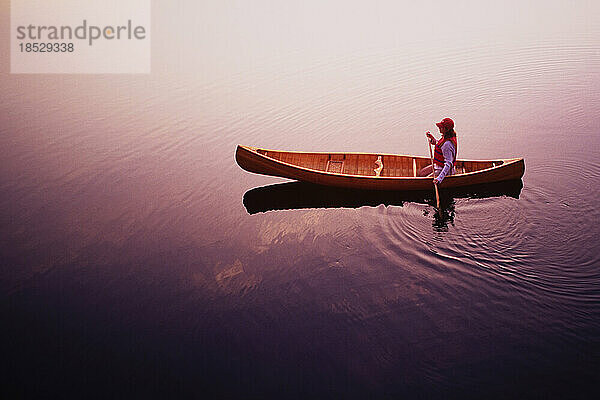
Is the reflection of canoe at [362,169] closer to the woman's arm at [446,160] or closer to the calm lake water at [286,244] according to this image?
the woman's arm at [446,160]

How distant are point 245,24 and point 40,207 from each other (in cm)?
1603

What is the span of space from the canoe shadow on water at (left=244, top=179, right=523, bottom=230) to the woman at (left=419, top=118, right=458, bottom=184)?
505 millimetres

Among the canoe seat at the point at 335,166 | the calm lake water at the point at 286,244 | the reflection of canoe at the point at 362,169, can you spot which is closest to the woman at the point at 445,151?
the reflection of canoe at the point at 362,169

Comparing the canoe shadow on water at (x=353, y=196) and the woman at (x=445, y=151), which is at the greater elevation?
the woman at (x=445, y=151)

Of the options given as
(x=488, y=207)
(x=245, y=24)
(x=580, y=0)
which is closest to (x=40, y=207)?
(x=488, y=207)

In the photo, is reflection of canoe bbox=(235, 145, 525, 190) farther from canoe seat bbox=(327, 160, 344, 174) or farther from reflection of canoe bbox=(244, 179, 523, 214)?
reflection of canoe bbox=(244, 179, 523, 214)

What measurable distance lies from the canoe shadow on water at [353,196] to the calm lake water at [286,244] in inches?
2.3

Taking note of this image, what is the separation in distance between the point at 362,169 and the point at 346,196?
0.99m

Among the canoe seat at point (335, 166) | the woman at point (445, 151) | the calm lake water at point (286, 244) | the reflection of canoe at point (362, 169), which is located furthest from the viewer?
the canoe seat at point (335, 166)

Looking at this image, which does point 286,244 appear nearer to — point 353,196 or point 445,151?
point 353,196

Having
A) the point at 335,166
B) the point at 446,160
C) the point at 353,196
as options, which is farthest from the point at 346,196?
the point at 446,160

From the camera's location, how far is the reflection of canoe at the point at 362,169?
11.0 metres

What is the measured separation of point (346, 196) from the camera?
1138 centimetres

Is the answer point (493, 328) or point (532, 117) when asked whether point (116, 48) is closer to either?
point (532, 117)
